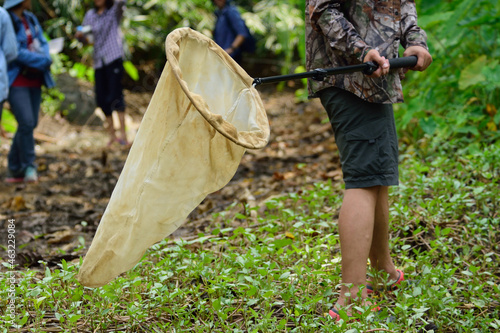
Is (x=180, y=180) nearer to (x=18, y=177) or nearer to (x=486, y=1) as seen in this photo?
(x=486, y=1)

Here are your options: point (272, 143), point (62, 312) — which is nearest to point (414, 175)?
point (62, 312)

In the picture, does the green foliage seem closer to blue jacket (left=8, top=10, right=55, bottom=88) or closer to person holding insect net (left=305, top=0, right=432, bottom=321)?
person holding insect net (left=305, top=0, right=432, bottom=321)

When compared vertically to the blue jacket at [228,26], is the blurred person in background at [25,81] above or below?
below

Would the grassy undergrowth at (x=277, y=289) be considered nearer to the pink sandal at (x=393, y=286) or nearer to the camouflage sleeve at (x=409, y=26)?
the pink sandal at (x=393, y=286)

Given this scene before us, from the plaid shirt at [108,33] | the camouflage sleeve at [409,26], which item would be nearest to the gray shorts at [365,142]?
the camouflage sleeve at [409,26]

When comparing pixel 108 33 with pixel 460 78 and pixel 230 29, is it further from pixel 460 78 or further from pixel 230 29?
pixel 460 78

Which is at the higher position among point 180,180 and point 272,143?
point 180,180

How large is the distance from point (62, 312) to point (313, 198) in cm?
175

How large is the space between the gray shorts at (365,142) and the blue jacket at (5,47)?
332 cm

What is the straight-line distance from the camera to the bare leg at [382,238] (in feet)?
7.68

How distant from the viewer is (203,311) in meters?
2.21

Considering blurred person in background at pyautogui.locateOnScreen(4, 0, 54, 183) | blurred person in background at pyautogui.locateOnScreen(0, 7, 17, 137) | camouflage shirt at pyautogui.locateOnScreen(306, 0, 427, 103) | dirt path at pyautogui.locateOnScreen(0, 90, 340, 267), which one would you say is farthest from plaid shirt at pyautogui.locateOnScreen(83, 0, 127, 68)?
camouflage shirt at pyautogui.locateOnScreen(306, 0, 427, 103)

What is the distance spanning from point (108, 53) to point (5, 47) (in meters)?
2.35

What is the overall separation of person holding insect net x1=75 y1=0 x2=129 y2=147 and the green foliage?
3.63 metres
